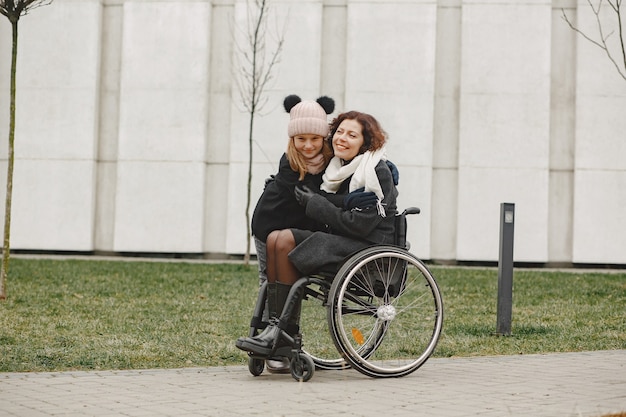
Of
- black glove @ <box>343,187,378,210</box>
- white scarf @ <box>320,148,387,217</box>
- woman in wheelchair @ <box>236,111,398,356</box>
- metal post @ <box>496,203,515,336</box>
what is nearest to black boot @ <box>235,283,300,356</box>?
woman in wheelchair @ <box>236,111,398,356</box>

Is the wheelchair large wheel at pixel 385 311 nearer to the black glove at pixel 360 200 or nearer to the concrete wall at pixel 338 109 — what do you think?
the black glove at pixel 360 200

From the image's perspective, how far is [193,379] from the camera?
227 inches

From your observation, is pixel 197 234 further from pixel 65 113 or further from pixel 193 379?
pixel 193 379

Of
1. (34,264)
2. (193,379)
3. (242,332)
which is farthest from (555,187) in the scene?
(193,379)

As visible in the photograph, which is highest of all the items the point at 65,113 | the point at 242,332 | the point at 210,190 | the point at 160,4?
the point at 160,4

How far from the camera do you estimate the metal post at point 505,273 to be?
28.0 ft

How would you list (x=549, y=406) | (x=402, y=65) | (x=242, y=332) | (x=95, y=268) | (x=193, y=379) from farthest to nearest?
(x=402, y=65)
(x=95, y=268)
(x=242, y=332)
(x=193, y=379)
(x=549, y=406)

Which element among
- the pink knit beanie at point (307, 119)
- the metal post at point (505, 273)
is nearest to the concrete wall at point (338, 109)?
the metal post at point (505, 273)

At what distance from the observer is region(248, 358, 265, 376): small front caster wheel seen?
6008mm

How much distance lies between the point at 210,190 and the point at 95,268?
4434 mm

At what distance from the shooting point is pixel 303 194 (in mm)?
5988

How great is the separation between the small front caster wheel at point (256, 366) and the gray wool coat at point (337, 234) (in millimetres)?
632

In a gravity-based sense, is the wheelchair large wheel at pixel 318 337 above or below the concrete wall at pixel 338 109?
below

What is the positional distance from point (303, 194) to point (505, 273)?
129 inches
